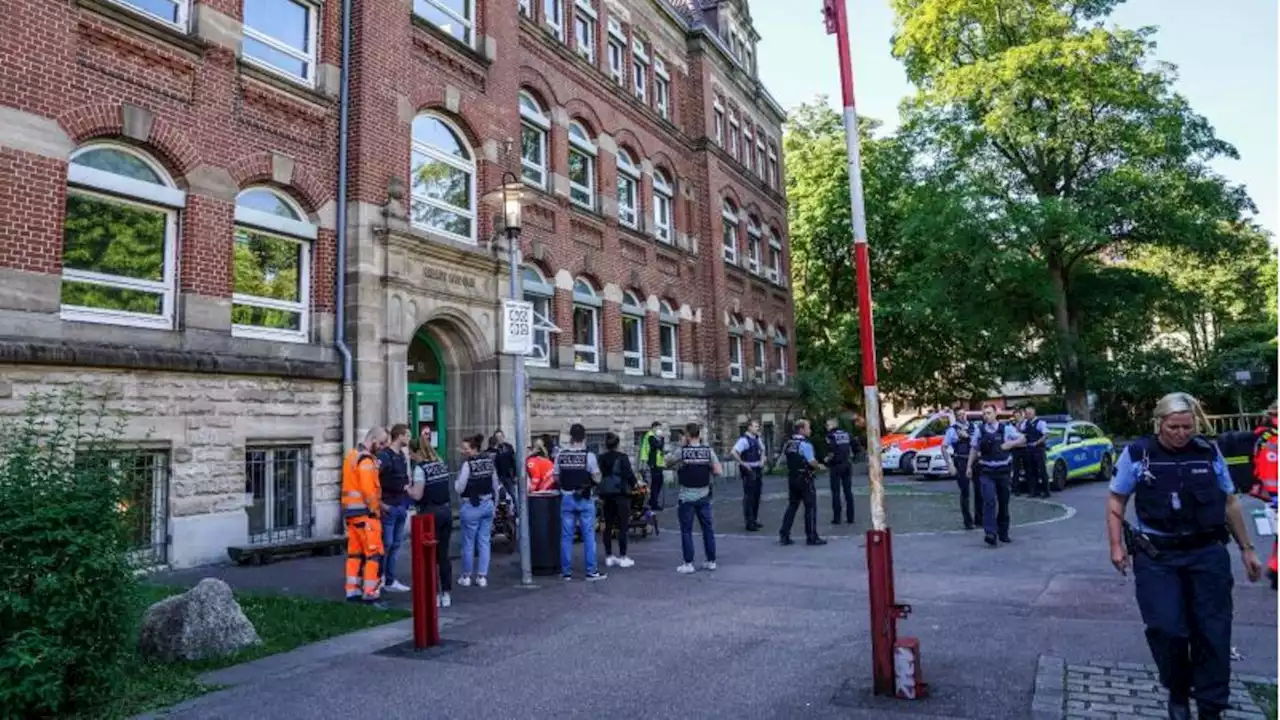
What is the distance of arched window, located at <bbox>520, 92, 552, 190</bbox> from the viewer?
1839cm

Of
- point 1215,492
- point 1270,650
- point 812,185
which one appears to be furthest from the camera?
point 812,185

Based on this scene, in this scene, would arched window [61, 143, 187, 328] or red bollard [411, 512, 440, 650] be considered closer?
red bollard [411, 512, 440, 650]

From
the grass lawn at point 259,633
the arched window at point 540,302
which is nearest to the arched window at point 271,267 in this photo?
the grass lawn at point 259,633

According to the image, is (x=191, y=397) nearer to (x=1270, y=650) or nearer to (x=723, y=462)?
(x=1270, y=650)

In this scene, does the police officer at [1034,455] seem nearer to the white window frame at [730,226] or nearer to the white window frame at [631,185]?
the white window frame at [631,185]

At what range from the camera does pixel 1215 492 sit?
4.57 meters

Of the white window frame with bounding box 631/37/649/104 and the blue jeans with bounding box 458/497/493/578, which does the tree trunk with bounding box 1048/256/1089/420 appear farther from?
the blue jeans with bounding box 458/497/493/578

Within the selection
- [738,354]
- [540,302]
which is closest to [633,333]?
[540,302]

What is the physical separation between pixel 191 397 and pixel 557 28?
12.9 metres

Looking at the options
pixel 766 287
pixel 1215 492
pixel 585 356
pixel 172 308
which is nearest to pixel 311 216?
pixel 172 308

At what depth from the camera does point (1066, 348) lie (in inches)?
1175

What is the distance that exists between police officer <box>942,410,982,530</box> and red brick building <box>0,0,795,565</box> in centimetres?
781

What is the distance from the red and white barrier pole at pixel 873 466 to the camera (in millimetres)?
5141

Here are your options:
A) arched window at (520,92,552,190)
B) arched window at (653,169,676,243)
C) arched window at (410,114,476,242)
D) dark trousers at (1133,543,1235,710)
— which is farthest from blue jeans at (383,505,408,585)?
arched window at (653,169,676,243)
